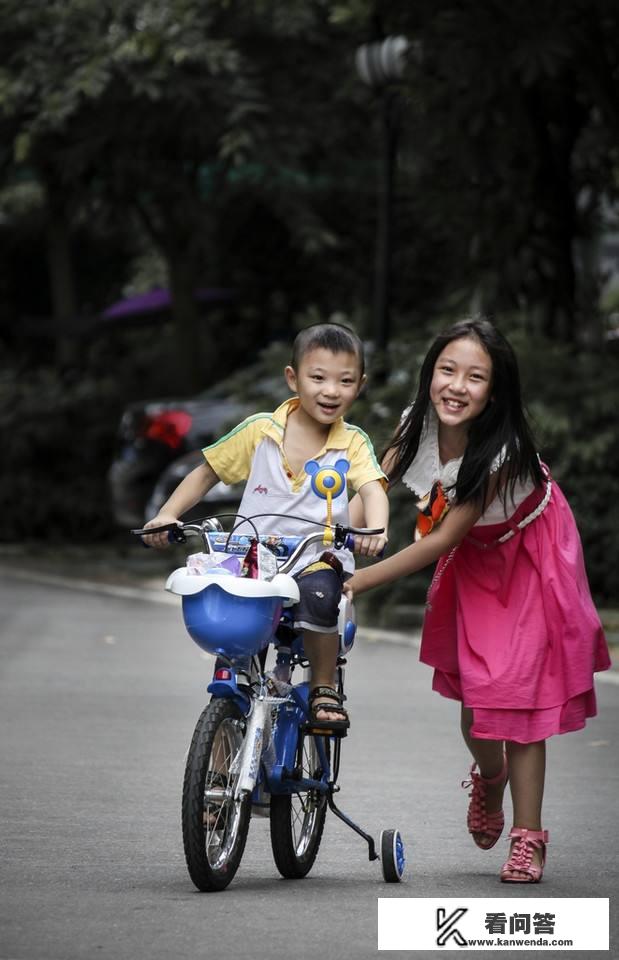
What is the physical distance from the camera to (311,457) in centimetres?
602

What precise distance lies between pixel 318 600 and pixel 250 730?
409 mm

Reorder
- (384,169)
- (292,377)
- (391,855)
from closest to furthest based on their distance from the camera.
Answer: (391,855) < (292,377) < (384,169)

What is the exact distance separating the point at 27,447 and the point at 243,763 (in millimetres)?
15308

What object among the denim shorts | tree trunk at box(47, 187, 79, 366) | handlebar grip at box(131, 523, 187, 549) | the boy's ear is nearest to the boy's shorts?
the denim shorts

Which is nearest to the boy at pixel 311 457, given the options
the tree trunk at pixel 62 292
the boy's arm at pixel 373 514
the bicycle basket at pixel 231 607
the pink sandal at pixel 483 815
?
the boy's arm at pixel 373 514

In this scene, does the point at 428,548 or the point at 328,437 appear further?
the point at 328,437

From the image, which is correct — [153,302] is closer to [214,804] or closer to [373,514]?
[373,514]

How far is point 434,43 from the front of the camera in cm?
1403

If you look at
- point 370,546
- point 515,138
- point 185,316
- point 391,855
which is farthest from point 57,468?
point 370,546

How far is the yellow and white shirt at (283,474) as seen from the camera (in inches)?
234

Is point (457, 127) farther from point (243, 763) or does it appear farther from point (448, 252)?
point (243, 763)

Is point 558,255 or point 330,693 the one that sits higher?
point 558,255

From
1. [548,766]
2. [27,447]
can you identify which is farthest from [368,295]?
[548,766]

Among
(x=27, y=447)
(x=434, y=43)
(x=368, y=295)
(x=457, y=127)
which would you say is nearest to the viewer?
(x=434, y=43)
